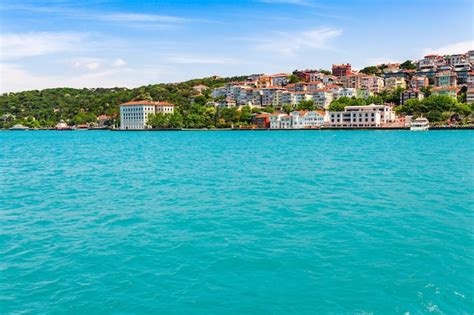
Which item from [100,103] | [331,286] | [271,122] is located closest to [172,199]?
[331,286]

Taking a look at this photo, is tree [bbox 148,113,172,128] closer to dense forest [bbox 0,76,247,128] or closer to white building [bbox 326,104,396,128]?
dense forest [bbox 0,76,247,128]

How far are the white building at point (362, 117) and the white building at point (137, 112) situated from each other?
160 feet

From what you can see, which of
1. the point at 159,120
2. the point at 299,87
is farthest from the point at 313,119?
the point at 159,120

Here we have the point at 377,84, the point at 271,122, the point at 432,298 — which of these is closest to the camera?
the point at 432,298

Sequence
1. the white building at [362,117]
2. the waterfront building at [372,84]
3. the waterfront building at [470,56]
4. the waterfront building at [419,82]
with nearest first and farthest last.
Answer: the white building at [362,117]
the waterfront building at [419,82]
the waterfront building at [372,84]
the waterfront building at [470,56]

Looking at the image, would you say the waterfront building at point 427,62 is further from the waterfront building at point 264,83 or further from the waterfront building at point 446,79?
the waterfront building at point 264,83

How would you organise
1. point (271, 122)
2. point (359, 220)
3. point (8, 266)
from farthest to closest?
point (271, 122)
point (359, 220)
point (8, 266)

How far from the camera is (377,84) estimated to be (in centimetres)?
11594

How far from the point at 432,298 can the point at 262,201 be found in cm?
758

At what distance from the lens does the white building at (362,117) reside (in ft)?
285

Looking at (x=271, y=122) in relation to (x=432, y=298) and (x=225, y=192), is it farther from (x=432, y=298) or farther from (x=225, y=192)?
(x=432, y=298)

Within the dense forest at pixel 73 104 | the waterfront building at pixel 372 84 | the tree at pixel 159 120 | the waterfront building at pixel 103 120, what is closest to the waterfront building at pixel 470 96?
the waterfront building at pixel 372 84

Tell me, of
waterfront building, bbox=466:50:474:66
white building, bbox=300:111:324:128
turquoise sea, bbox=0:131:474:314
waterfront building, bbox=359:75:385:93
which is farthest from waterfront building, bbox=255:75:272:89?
turquoise sea, bbox=0:131:474:314

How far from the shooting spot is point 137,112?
385 ft
